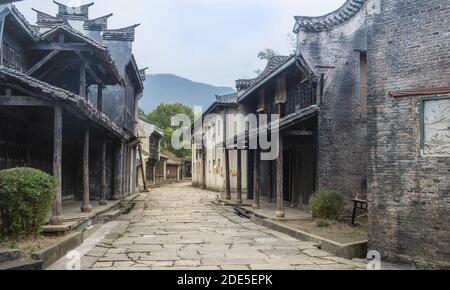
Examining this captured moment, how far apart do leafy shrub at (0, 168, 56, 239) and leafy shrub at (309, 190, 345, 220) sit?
7420mm

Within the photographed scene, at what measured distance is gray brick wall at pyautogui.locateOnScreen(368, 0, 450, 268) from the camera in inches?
325

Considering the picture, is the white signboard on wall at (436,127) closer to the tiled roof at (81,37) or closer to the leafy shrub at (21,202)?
the leafy shrub at (21,202)

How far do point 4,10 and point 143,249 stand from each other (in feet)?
24.6

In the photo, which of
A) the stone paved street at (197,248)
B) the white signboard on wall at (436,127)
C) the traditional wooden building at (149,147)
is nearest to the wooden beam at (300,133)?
the stone paved street at (197,248)

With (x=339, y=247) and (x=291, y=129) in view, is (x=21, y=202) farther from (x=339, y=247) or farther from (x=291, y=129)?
(x=291, y=129)

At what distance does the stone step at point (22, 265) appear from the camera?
6.84 m

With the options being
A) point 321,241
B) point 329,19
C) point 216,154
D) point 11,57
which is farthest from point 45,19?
point 216,154

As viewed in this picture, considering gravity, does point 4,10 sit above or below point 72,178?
above

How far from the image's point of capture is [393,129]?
8.95 m

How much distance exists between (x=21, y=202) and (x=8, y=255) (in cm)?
125

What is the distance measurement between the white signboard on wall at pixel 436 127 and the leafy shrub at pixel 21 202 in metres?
6.97
